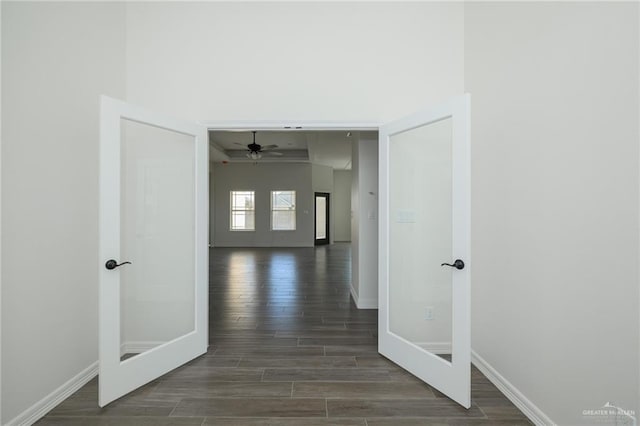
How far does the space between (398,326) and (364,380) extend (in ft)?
1.82

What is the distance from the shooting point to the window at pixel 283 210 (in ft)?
38.7

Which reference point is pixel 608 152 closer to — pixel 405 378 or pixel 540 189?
pixel 540 189

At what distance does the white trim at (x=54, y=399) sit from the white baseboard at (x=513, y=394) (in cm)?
306

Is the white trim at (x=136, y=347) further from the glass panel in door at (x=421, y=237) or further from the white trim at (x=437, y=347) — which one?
the white trim at (x=437, y=347)

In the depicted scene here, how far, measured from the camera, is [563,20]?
1.75m

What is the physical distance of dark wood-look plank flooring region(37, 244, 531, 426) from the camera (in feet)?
6.42

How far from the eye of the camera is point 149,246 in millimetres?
2555

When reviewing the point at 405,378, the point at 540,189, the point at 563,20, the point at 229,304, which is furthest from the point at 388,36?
the point at 229,304

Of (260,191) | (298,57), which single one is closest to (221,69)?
(298,57)

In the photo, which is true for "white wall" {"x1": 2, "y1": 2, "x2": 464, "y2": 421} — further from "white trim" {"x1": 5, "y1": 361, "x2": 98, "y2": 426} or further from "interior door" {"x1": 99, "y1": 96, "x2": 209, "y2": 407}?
"interior door" {"x1": 99, "y1": 96, "x2": 209, "y2": 407}

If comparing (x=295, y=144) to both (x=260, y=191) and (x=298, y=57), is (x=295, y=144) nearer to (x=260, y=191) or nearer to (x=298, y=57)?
(x=260, y=191)

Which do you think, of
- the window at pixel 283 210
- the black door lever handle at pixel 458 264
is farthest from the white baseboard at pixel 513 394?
the window at pixel 283 210

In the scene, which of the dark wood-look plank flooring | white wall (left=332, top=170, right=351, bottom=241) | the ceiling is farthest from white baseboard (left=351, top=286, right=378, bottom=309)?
white wall (left=332, top=170, right=351, bottom=241)

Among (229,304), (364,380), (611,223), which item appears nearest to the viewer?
(611,223)
